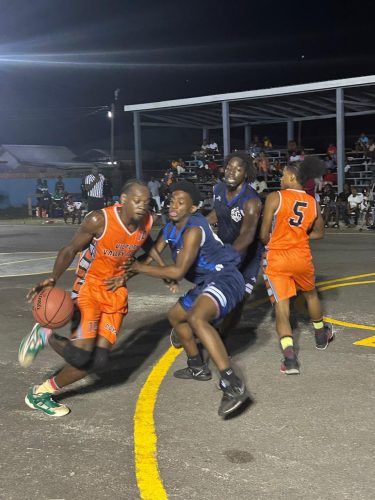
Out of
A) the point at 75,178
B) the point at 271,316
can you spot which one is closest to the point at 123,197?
the point at 271,316

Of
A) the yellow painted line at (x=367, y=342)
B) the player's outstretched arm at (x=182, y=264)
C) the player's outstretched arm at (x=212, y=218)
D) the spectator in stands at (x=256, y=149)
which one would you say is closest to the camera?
the player's outstretched arm at (x=182, y=264)

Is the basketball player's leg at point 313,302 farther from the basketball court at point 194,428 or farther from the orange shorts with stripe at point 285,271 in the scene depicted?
the basketball court at point 194,428

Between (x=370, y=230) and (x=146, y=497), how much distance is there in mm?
17133

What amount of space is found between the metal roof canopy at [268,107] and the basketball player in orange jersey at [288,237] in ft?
53.5

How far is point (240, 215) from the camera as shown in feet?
20.8

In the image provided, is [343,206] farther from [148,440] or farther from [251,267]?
[148,440]

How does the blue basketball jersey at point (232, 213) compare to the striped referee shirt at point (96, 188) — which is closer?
the blue basketball jersey at point (232, 213)

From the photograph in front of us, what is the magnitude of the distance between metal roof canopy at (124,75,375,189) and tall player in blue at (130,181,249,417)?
17405 millimetres

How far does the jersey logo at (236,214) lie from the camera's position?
250 inches

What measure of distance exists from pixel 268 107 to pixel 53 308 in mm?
22963

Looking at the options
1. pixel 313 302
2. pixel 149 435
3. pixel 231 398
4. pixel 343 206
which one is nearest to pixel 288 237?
pixel 313 302

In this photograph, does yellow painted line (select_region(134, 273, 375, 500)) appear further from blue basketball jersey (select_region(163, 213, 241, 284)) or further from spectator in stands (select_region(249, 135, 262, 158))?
spectator in stands (select_region(249, 135, 262, 158))

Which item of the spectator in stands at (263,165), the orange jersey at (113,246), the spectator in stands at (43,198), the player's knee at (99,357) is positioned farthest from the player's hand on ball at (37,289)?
the spectator in stands at (43,198)

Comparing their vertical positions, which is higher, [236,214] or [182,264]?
[236,214]
